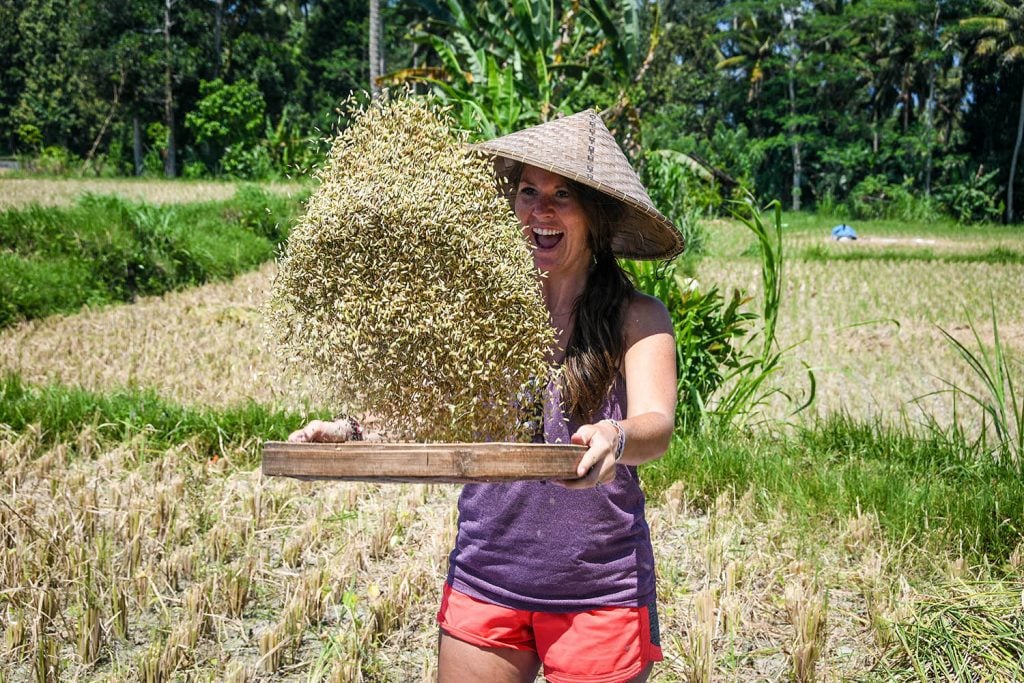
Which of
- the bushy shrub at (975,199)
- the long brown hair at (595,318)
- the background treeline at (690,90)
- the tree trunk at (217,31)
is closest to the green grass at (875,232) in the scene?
the bushy shrub at (975,199)

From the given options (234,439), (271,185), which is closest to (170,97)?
(271,185)

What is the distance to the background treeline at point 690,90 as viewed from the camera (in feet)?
86.3

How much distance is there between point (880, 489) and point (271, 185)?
1663cm

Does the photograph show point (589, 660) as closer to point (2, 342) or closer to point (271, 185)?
point (2, 342)

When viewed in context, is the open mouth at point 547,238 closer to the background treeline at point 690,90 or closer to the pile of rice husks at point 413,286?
the pile of rice husks at point 413,286

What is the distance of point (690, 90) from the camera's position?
3825 cm

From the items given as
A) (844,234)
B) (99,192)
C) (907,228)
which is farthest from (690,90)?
(99,192)

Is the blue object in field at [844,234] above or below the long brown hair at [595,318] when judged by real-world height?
below

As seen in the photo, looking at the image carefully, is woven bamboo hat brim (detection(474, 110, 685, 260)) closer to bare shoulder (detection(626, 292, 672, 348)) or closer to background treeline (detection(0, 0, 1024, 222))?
bare shoulder (detection(626, 292, 672, 348))

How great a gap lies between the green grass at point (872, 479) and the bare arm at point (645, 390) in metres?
2.06

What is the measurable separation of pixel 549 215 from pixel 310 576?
1.89m

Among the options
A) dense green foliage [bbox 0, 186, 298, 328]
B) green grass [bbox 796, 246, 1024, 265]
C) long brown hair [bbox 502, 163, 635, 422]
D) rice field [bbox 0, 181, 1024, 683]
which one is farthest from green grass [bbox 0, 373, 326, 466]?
green grass [bbox 796, 246, 1024, 265]

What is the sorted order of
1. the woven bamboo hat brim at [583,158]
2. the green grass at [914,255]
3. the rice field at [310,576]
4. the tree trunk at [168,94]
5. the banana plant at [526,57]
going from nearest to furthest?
the woven bamboo hat brim at [583,158], the rice field at [310,576], the banana plant at [526,57], the green grass at [914,255], the tree trunk at [168,94]

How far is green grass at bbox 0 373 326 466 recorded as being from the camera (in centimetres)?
465
